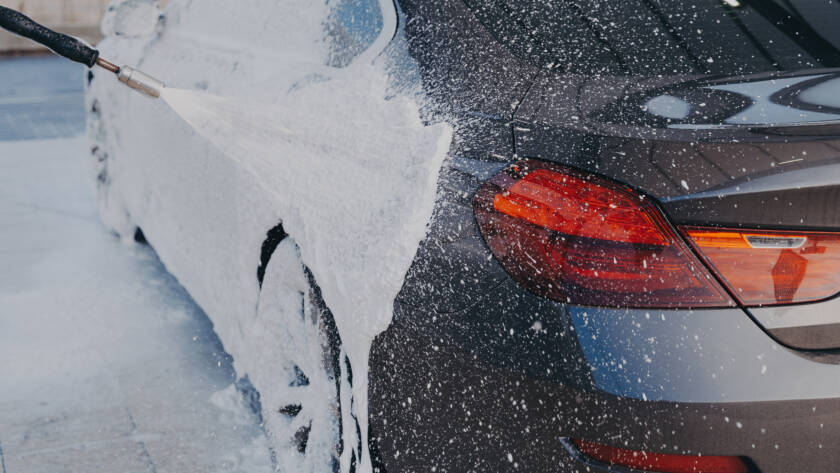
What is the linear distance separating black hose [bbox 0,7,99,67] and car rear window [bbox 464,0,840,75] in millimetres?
1387

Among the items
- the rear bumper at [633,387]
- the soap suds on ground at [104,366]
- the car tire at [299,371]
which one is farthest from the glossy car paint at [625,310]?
the soap suds on ground at [104,366]

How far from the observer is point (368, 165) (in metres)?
1.93

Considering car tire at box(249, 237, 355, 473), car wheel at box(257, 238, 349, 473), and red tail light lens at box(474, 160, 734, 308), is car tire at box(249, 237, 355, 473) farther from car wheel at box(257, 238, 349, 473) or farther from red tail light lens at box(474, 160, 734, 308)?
red tail light lens at box(474, 160, 734, 308)

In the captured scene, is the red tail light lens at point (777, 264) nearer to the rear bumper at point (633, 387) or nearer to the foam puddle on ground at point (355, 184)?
the rear bumper at point (633, 387)

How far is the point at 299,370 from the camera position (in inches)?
101

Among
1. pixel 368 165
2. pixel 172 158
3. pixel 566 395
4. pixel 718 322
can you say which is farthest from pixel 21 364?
pixel 718 322

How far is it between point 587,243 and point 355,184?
612 millimetres

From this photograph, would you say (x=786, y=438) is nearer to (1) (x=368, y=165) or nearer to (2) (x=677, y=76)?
(2) (x=677, y=76)

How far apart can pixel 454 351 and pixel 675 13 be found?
87 cm

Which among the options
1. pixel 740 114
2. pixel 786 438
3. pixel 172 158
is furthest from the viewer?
pixel 172 158

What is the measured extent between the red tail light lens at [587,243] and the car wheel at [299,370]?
0.67 meters

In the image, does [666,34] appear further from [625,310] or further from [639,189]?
[625,310]

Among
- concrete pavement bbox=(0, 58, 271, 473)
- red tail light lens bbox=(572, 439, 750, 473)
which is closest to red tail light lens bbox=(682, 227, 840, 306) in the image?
red tail light lens bbox=(572, 439, 750, 473)

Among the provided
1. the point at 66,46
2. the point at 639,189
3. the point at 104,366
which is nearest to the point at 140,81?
the point at 66,46
